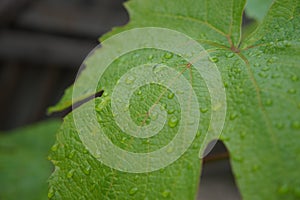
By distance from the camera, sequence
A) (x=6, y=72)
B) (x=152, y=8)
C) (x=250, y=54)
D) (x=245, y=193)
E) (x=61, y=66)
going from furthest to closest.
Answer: (x=61, y=66)
(x=6, y=72)
(x=152, y=8)
(x=250, y=54)
(x=245, y=193)

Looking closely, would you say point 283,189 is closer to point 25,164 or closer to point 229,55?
point 229,55

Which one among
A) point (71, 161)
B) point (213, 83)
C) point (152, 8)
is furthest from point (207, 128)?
point (152, 8)

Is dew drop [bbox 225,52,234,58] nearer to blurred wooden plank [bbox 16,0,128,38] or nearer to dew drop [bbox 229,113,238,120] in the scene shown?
dew drop [bbox 229,113,238,120]

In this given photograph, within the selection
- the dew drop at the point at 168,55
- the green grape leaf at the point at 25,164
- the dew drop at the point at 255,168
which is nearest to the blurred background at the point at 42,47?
the green grape leaf at the point at 25,164

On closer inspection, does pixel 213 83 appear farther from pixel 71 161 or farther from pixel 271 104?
pixel 71 161

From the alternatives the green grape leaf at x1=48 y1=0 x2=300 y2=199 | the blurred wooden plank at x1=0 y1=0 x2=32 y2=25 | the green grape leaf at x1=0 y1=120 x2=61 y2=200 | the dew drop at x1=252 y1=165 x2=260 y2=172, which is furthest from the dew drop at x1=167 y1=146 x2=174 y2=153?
the blurred wooden plank at x1=0 y1=0 x2=32 y2=25
